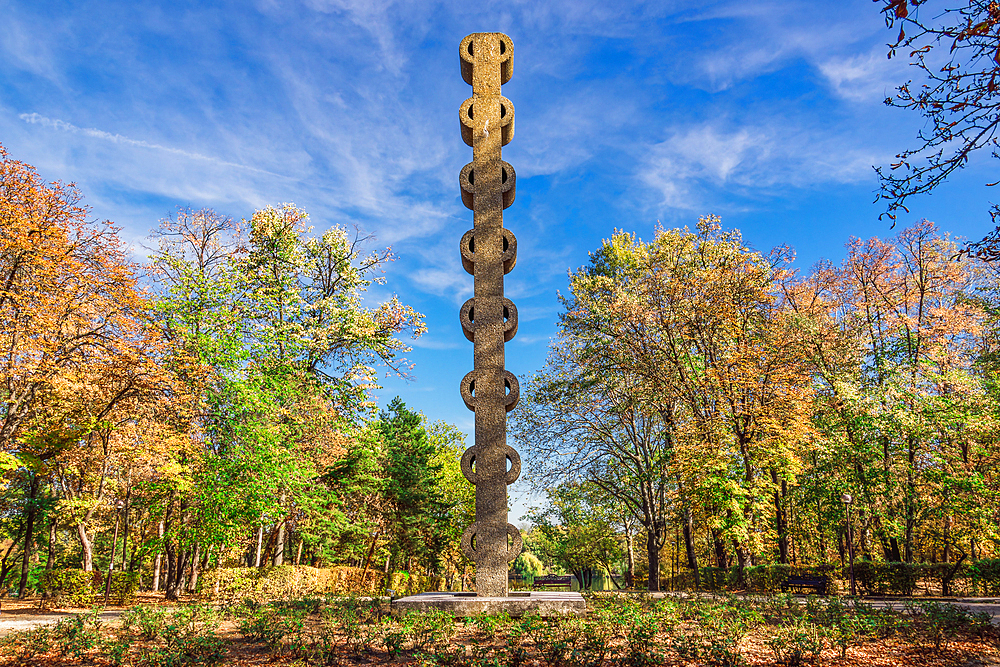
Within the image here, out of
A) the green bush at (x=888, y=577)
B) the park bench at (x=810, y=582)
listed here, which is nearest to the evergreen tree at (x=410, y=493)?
the park bench at (x=810, y=582)

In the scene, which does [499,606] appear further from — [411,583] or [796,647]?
[411,583]

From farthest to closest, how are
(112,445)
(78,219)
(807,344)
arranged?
(807,344) → (112,445) → (78,219)

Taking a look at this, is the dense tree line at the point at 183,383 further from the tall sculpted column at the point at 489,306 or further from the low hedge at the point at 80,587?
the tall sculpted column at the point at 489,306

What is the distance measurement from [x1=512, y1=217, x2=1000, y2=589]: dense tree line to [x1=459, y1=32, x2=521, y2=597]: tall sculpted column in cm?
1003

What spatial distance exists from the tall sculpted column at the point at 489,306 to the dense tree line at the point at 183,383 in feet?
26.6

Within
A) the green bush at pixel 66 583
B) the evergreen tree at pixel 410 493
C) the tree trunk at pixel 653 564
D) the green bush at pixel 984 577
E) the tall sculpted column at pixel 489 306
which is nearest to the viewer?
the tall sculpted column at pixel 489 306

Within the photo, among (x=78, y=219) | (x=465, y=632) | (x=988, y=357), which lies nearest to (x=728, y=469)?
(x=988, y=357)

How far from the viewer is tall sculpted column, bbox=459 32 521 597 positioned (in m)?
9.03

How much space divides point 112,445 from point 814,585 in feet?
70.3

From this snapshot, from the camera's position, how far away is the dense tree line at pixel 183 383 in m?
13.6

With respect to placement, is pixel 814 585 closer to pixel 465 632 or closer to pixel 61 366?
pixel 465 632

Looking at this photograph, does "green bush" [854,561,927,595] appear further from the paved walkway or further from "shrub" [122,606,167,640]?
the paved walkway

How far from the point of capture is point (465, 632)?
7.25 m

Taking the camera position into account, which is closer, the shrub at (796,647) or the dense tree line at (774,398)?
the shrub at (796,647)
